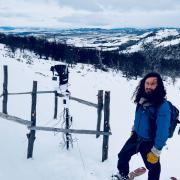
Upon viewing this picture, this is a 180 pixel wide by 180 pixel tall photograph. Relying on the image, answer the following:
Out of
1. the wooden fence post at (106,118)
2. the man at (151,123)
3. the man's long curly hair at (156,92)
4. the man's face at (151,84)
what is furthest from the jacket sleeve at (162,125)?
the wooden fence post at (106,118)

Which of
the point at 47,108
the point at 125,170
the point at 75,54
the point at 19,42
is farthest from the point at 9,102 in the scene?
the point at 19,42

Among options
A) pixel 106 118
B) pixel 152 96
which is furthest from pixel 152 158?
pixel 106 118

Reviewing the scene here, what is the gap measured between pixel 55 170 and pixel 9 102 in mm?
6120

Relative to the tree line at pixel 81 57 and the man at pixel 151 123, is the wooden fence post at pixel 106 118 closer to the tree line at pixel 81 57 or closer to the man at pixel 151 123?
the man at pixel 151 123

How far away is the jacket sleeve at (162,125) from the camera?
15.2 ft

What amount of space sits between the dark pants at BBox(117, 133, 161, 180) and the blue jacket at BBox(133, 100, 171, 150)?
14 cm

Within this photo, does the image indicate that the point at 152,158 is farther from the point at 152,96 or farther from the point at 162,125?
the point at 152,96

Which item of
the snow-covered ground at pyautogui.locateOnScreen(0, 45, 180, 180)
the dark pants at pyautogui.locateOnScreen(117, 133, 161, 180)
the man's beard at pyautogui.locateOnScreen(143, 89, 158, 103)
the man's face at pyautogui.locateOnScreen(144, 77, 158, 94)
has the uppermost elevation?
the man's face at pyautogui.locateOnScreen(144, 77, 158, 94)

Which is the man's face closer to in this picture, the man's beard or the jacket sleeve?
the man's beard

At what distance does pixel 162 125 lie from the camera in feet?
15.2

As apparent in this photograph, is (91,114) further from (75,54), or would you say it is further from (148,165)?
(75,54)

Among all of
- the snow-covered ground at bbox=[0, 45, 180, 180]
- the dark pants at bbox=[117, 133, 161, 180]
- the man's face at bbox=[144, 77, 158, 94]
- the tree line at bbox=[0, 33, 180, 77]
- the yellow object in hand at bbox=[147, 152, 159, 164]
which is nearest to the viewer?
the yellow object in hand at bbox=[147, 152, 159, 164]

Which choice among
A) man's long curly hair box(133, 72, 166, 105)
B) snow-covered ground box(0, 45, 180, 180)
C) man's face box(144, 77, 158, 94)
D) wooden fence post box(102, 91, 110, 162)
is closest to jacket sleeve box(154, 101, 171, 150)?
man's long curly hair box(133, 72, 166, 105)

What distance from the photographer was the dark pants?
5086 millimetres
